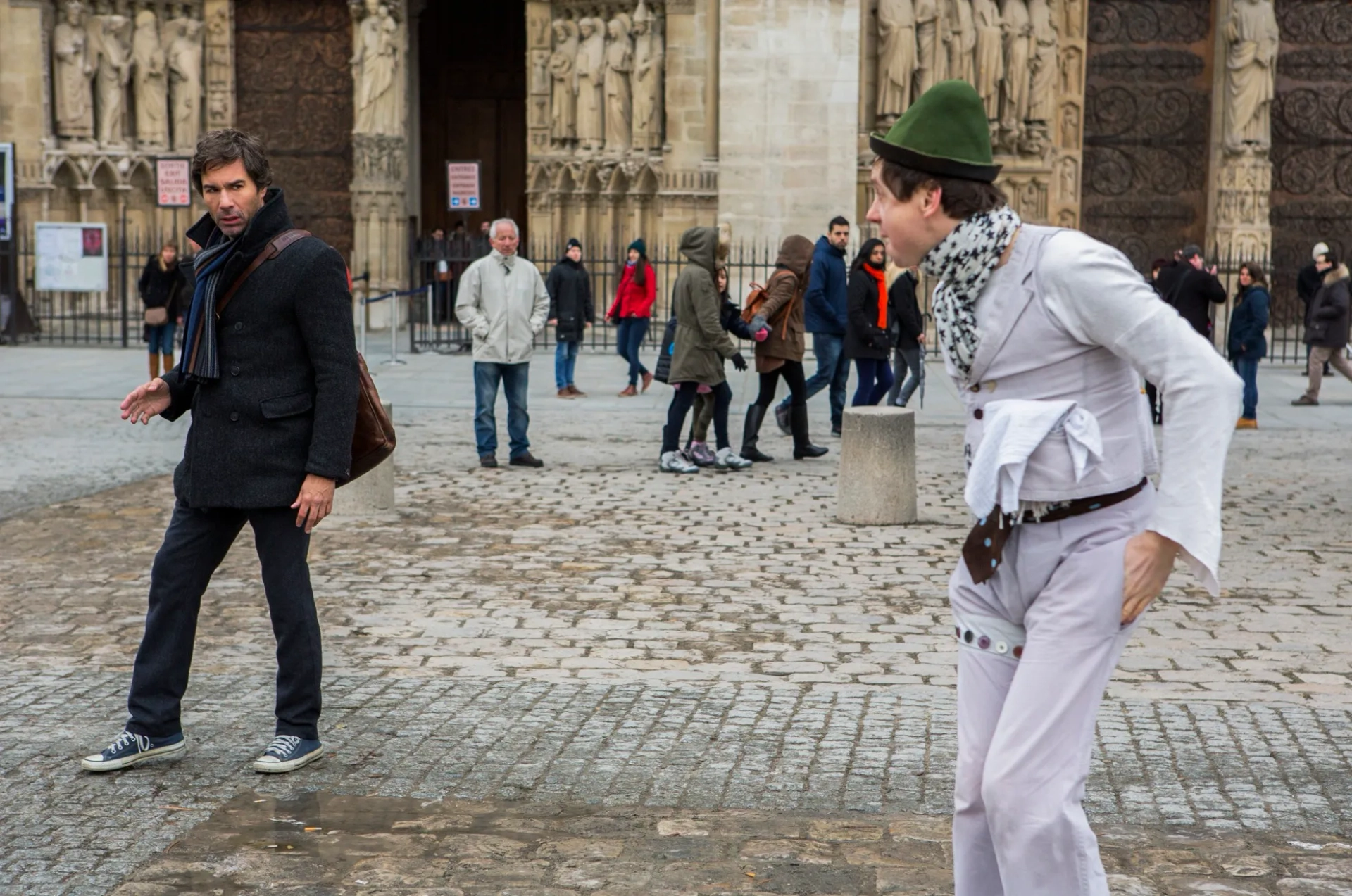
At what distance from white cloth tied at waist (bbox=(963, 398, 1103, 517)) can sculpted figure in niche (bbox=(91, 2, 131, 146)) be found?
24.1 meters

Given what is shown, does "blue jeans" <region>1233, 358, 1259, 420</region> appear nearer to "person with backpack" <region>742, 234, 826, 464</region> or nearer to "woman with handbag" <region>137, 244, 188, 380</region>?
"person with backpack" <region>742, 234, 826, 464</region>

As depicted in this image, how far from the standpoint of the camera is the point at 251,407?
508 cm

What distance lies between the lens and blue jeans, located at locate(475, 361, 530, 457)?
12578 mm

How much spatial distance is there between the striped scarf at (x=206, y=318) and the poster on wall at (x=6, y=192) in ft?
58.1

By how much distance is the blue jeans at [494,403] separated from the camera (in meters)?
12.6

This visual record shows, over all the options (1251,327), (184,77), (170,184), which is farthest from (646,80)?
(1251,327)

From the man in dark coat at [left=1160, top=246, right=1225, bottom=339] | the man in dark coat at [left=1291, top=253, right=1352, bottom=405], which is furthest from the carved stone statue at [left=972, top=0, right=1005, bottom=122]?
the man in dark coat at [left=1160, top=246, right=1225, bottom=339]

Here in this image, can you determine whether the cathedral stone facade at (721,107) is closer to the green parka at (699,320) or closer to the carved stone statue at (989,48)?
the carved stone statue at (989,48)

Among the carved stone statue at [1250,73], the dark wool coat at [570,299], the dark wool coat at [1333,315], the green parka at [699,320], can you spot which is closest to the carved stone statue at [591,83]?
the dark wool coat at [570,299]

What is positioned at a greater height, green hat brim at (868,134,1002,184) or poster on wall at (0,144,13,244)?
poster on wall at (0,144,13,244)

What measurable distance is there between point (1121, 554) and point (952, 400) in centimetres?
1486

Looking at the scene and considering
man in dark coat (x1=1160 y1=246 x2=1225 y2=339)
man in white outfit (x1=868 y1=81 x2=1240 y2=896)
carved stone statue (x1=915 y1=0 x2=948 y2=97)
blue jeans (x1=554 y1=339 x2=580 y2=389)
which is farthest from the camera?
carved stone statue (x1=915 y1=0 x2=948 y2=97)

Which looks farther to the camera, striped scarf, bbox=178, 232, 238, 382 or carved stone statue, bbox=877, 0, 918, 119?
carved stone statue, bbox=877, 0, 918, 119

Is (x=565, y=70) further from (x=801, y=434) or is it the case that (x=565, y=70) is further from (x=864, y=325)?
(x=801, y=434)
